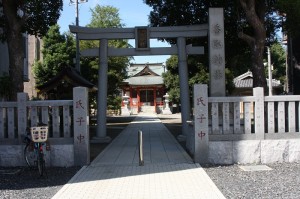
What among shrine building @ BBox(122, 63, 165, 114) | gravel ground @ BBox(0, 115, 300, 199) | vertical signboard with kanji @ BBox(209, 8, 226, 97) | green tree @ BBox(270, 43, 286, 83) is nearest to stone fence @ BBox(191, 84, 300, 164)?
gravel ground @ BBox(0, 115, 300, 199)

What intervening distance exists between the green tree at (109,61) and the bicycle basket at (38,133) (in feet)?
66.3

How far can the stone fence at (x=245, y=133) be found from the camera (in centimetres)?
1073

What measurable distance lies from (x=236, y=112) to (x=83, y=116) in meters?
4.03

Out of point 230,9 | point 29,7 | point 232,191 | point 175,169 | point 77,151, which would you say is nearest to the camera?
point 232,191

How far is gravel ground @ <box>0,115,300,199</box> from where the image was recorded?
24.8 ft

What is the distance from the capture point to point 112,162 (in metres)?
11.3

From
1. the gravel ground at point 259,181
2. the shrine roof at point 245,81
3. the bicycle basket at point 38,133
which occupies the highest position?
the shrine roof at point 245,81

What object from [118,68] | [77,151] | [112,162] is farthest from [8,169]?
[118,68]

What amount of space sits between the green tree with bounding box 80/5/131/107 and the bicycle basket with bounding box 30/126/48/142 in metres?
20.2

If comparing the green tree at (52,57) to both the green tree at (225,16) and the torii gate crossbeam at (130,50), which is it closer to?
the green tree at (225,16)

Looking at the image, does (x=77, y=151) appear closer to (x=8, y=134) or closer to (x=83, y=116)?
(x=83, y=116)

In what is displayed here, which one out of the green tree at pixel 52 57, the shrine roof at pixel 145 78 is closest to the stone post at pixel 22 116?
the green tree at pixel 52 57

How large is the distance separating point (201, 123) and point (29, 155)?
4478 millimetres

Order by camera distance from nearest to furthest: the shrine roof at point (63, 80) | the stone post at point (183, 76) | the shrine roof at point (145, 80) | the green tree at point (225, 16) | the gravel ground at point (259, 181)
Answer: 1. the gravel ground at point (259, 181)
2. the green tree at point (225, 16)
3. the stone post at point (183, 76)
4. the shrine roof at point (63, 80)
5. the shrine roof at point (145, 80)
